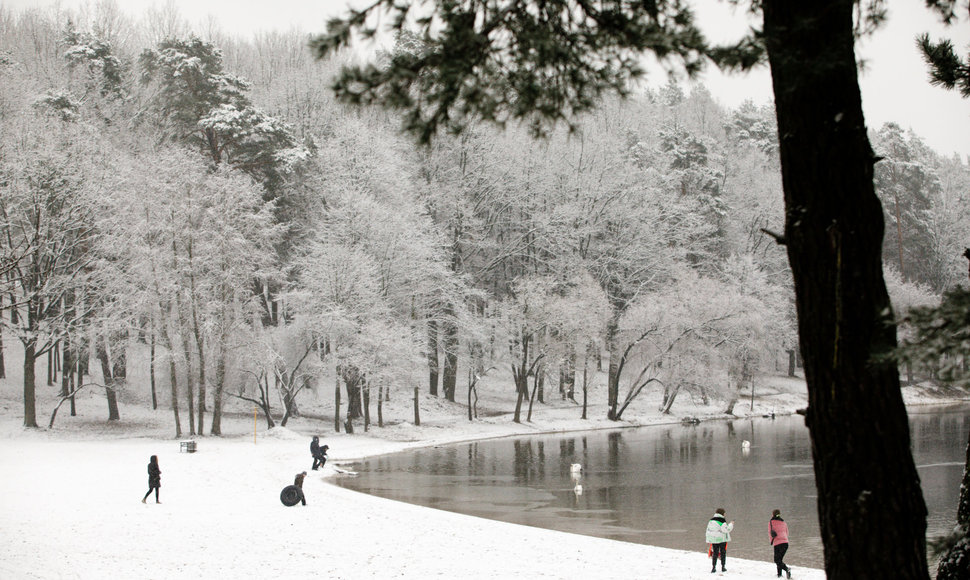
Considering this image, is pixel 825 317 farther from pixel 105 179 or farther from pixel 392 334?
pixel 105 179

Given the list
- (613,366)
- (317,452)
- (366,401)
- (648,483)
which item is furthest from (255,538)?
(613,366)

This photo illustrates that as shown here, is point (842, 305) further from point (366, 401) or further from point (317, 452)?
point (366, 401)

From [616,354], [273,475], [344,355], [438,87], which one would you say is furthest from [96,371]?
[438,87]

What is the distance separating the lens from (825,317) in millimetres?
4426

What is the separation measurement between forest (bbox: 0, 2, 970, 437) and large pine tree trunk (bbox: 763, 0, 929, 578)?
66.2 ft

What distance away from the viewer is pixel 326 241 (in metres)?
42.6

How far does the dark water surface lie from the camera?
20.3 meters

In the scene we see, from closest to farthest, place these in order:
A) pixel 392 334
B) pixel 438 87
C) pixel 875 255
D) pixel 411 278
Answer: pixel 875 255, pixel 438 87, pixel 392 334, pixel 411 278

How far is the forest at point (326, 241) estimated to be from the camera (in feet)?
115

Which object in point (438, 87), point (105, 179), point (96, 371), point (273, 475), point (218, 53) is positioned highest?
point (218, 53)

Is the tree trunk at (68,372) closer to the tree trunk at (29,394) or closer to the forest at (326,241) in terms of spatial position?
the forest at (326,241)

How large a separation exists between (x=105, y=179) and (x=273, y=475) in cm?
1935

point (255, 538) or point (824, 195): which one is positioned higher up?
point (824, 195)

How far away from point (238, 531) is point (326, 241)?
26521mm
